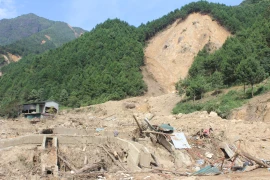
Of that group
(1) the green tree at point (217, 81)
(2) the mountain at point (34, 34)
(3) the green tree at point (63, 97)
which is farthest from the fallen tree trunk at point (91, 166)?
(2) the mountain at point (34, 34)

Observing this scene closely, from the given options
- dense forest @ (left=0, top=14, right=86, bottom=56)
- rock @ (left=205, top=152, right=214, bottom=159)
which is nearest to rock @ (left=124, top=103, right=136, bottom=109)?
rock @ (left=205, top=152, right=214, bottom=159)

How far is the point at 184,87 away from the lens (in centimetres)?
3108

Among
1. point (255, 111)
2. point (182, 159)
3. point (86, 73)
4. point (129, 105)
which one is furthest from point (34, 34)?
point (182, 159)

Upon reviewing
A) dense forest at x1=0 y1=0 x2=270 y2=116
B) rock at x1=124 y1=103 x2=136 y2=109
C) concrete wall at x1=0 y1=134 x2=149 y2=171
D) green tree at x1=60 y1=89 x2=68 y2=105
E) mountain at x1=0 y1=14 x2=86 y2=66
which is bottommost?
concrete wall at x1=0 y1=134 x2=149 y2=171

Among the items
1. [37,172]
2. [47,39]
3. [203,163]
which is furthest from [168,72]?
[47,39]

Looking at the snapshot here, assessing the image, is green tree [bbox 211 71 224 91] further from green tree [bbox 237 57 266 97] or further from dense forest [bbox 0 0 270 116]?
green tree [bbox 237 57 266 97]

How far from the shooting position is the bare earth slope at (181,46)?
45719 mm

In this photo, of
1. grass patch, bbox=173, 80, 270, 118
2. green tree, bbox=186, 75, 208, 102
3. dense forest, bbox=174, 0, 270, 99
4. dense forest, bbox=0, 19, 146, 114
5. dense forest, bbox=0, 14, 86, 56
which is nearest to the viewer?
grass patch, bbox=173, 80, 270, 118

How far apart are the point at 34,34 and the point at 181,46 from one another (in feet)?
304

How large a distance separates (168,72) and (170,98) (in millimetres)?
12973

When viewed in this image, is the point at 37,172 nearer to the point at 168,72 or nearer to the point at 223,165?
the point at 223,165

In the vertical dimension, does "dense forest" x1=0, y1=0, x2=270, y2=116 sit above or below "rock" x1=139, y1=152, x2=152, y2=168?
above

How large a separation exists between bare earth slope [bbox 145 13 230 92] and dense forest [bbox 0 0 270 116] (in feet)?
6.11

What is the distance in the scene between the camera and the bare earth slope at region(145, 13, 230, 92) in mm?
45719
